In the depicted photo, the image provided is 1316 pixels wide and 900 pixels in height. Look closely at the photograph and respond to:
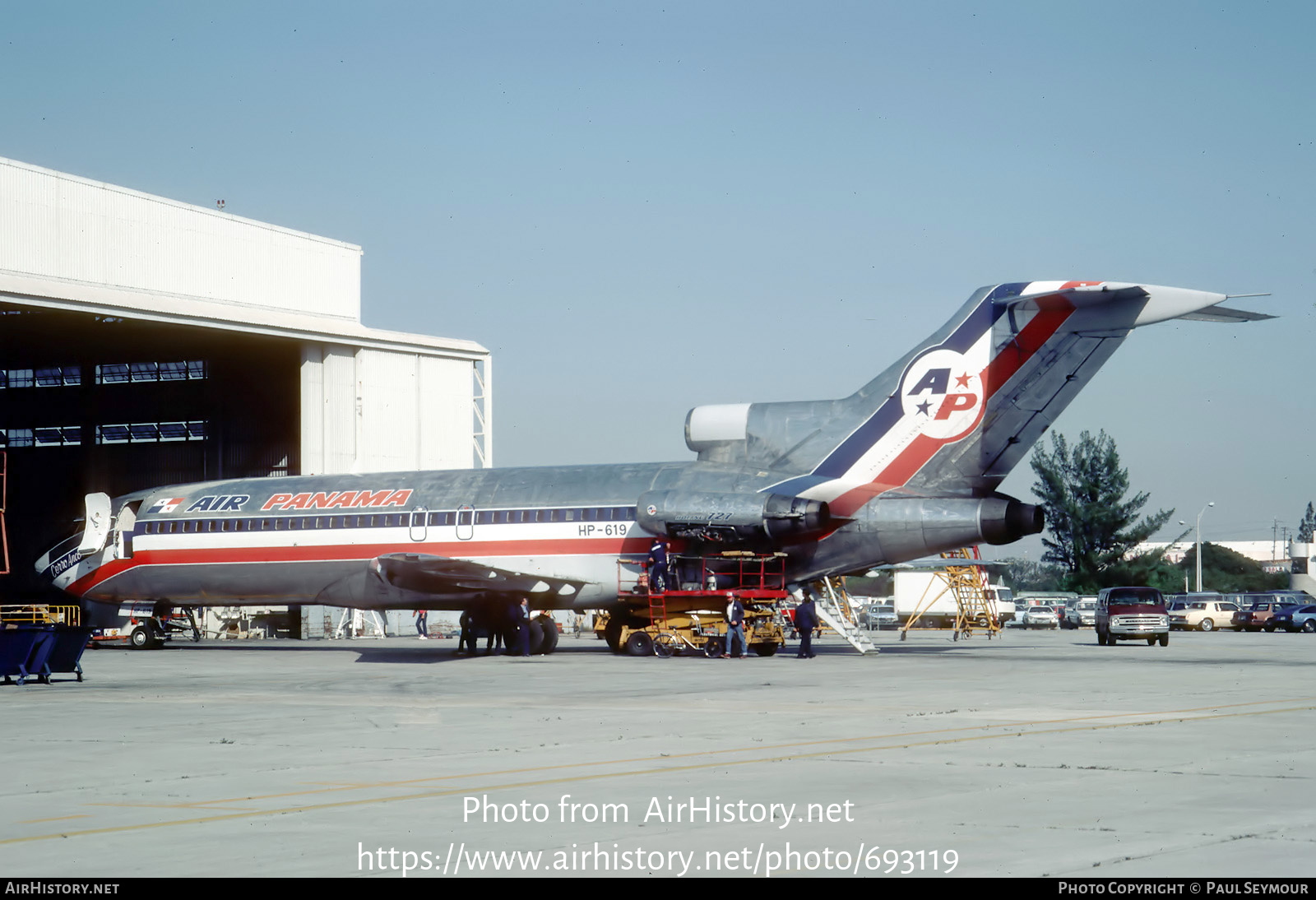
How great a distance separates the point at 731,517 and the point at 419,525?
28.6 feet

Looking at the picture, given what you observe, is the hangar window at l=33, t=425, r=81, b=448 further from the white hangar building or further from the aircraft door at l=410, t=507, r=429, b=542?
the aircraft door at l=410, t=507, r=429, b=542

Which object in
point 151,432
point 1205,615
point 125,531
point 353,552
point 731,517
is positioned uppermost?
point 151,432

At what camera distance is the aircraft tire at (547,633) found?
33.3 meters

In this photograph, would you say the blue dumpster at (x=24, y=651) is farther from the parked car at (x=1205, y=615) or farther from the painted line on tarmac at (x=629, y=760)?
the parked car at (x=1205, y=615)

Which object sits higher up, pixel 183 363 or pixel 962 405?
pixel 183 363

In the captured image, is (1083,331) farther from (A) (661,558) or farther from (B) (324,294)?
(B) (324,294)

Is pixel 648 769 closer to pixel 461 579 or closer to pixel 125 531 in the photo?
pixel 461 579

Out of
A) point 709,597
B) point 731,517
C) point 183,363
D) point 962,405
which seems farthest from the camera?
point 183,363

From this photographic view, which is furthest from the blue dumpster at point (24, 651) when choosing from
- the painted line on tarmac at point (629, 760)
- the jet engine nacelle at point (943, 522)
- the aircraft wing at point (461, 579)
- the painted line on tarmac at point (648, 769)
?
the jet engine nacelle at point (943, 522)

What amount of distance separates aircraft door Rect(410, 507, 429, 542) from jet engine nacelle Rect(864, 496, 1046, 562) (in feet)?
36.5

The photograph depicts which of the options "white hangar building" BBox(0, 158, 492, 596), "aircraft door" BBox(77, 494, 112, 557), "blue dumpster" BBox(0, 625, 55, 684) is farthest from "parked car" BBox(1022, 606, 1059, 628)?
"blue dumpster" BBox(0, 625, 55, 684)

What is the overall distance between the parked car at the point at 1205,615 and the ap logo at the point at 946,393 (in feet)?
123

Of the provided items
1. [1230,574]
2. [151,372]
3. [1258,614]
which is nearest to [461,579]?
[151,372]

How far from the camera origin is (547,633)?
33375 mm
